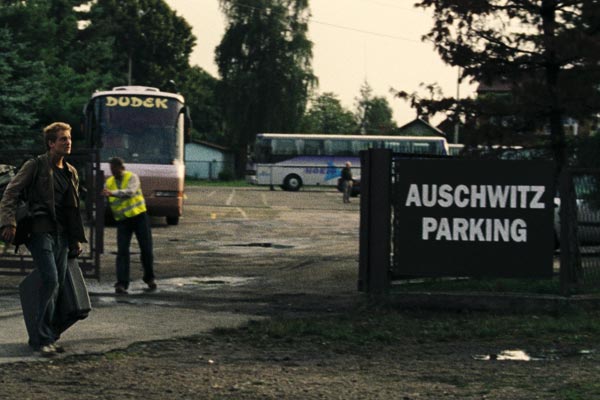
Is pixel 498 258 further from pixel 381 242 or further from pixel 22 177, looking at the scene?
pixel 22 177

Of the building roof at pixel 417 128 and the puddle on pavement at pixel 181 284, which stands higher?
the building roof at pixel 417 128

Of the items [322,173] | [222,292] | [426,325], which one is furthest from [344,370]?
[322,173]

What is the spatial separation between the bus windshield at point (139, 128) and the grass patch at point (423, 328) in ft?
55.7

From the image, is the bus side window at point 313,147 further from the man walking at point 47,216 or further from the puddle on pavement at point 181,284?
the man walking at point 47,216

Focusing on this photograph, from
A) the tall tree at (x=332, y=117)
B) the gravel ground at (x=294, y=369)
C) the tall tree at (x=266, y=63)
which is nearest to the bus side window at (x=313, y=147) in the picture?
the tall tree at (x=266, y=63)

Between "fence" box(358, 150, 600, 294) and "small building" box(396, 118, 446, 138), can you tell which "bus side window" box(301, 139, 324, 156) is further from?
"fence" box(358, 150, 600, 294)

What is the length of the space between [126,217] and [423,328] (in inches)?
182

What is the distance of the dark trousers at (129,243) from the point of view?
14.4m

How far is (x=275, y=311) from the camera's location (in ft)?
42.4

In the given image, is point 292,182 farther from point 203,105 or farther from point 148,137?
point 203,105

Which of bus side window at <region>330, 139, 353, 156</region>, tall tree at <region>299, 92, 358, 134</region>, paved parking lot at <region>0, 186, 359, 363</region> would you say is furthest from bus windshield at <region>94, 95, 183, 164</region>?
tall tree at <region>299, 92, 358, 134</region>

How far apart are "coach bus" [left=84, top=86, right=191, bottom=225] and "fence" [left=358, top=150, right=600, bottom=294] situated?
15.7m

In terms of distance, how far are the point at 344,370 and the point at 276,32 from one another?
81979 millimetres

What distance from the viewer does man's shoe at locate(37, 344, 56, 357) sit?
9.44 metres
